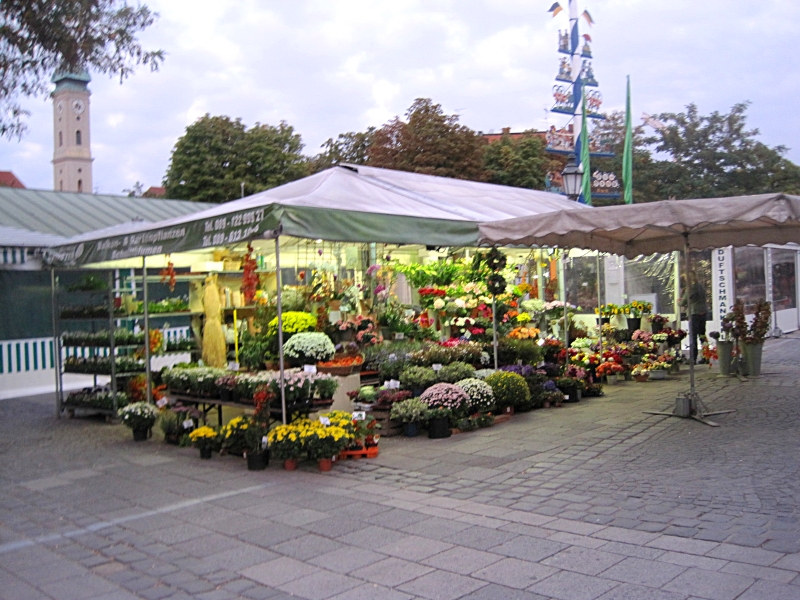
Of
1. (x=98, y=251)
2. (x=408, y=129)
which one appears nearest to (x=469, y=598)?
(x=98, y=251)

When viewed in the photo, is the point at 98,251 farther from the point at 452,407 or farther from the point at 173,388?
the point at 452,407

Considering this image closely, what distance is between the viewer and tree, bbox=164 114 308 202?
32.9m

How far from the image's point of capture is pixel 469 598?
4078 mm

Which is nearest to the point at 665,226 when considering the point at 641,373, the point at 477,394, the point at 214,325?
the point at 477,394

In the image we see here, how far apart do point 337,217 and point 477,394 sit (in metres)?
2.66

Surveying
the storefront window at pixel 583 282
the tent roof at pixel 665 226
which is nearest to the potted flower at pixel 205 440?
the tent roof at pixel 665 226

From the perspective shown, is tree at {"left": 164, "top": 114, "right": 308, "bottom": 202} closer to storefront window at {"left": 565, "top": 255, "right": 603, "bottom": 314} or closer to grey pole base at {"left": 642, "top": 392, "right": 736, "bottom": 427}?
storefront window at {"left": 565, "top": 255, "right": 603, "bottom": 314}

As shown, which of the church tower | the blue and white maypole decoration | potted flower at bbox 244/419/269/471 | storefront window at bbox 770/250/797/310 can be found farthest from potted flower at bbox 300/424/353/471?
the church tower

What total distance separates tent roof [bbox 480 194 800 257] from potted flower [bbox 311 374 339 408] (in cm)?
301

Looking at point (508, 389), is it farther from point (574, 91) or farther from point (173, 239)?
point (574, 91)

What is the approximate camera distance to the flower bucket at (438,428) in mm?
8391

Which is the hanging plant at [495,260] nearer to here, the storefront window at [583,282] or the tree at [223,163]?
the storefront window at [583,282]

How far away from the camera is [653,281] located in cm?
1620

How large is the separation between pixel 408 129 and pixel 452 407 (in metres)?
24.4
